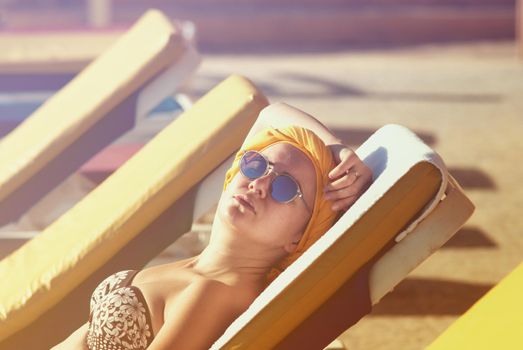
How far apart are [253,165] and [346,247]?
0.29 metres

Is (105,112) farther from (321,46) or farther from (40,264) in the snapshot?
(321,46)

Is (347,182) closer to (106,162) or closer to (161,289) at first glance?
(161,289)

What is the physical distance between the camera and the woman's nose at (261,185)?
258 cm

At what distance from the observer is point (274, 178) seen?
8.48 ft

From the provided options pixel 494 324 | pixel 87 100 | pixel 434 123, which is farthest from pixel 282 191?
pixel 434 123

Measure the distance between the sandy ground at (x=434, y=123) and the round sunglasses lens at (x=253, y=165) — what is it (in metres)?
1.45

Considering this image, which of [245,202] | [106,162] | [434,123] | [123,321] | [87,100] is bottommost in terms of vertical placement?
A: [434,123]

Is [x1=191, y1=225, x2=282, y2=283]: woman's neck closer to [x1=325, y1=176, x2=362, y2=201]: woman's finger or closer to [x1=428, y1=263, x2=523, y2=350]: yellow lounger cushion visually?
[x1=325, y1=176, x2=362, y2=201]: woman's finger

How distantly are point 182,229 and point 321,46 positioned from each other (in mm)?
11226

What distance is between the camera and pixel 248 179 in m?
2.60

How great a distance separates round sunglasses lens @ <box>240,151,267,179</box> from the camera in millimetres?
2586

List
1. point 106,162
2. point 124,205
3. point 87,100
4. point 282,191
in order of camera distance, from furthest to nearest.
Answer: point 106,162, point 87,100, point 124,205, point 282,191

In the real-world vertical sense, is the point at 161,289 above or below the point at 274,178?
below

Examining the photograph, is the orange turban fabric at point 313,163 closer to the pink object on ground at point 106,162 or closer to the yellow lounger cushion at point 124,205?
the yellow lounger cushion at point 124,205
